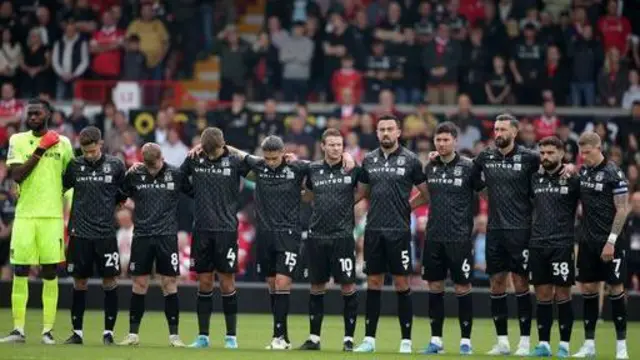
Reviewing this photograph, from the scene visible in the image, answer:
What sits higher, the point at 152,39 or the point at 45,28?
the point at 45,28

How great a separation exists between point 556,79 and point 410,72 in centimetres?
295

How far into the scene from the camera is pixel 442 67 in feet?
104

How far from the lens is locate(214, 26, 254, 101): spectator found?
3188cm

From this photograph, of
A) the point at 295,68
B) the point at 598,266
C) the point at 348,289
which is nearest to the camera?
the point at 598,266

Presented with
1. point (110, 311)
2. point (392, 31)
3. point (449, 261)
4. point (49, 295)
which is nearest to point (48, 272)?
point (49, 295)

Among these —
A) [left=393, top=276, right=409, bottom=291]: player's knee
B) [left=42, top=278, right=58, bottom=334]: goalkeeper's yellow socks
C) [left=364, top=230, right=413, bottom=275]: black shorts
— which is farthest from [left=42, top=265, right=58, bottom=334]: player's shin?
[left=393, top=276, right=409, bottom=291]: player's knee

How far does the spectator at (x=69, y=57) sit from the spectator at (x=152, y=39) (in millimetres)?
1064

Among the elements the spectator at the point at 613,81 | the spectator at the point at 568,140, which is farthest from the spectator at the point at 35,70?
the spectator at the point at 613,81

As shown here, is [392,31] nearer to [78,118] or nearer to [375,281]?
[78,118]

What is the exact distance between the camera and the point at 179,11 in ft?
110

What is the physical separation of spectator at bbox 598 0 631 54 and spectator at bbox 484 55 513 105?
227 cm

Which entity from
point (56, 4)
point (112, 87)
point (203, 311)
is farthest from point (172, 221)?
point (56, 4)

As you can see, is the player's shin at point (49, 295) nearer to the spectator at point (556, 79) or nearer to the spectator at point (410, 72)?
the spectator at point (410, 72)

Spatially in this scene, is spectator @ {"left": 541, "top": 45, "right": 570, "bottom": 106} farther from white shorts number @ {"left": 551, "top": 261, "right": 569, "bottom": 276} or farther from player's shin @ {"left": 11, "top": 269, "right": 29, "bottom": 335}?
player's shin @ {"left": 11, "top": 269, "right": 29, "bottom": 335}
